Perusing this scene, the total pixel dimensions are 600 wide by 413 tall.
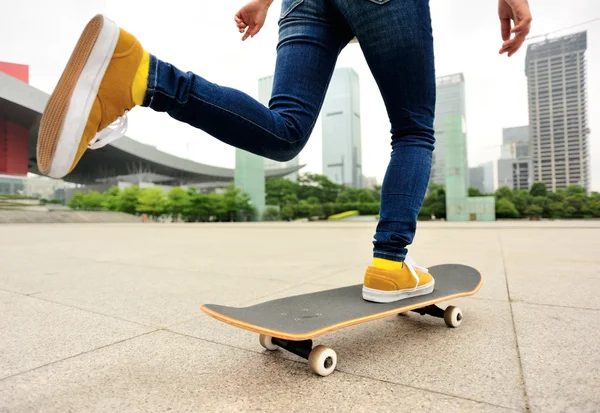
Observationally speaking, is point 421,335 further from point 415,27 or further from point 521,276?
point 521,276

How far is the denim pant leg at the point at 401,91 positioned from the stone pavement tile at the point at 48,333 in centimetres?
92

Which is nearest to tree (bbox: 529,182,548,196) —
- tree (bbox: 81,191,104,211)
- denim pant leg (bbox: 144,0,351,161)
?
denim pant leg (bbox: 144,0,351,161)

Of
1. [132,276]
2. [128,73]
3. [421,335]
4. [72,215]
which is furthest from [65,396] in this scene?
[72,215]

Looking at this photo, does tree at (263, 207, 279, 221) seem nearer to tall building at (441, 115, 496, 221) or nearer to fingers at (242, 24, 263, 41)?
tall building at (441, 115, 496, 221)

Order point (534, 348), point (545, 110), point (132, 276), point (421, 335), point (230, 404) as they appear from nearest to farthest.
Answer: point (230, 404)
point (534, 348)
point (421, 335)
point (132, 276)
point (545, 110)

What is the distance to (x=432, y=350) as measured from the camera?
3.30 feet

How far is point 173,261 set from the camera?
3275 millimetres

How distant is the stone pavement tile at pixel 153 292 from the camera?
4.94ft

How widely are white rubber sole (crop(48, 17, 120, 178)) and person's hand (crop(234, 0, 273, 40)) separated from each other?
24.2 inches

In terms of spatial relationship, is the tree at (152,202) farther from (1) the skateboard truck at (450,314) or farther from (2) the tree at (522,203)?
(1) the skateboard truck at (450,314)

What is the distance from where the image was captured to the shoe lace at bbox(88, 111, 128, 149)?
888mm

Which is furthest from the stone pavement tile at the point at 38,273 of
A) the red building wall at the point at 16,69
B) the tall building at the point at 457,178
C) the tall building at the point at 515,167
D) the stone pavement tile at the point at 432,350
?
the tall building at the point at 515,167

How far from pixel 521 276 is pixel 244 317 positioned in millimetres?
1963

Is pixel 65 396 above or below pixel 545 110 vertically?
below
